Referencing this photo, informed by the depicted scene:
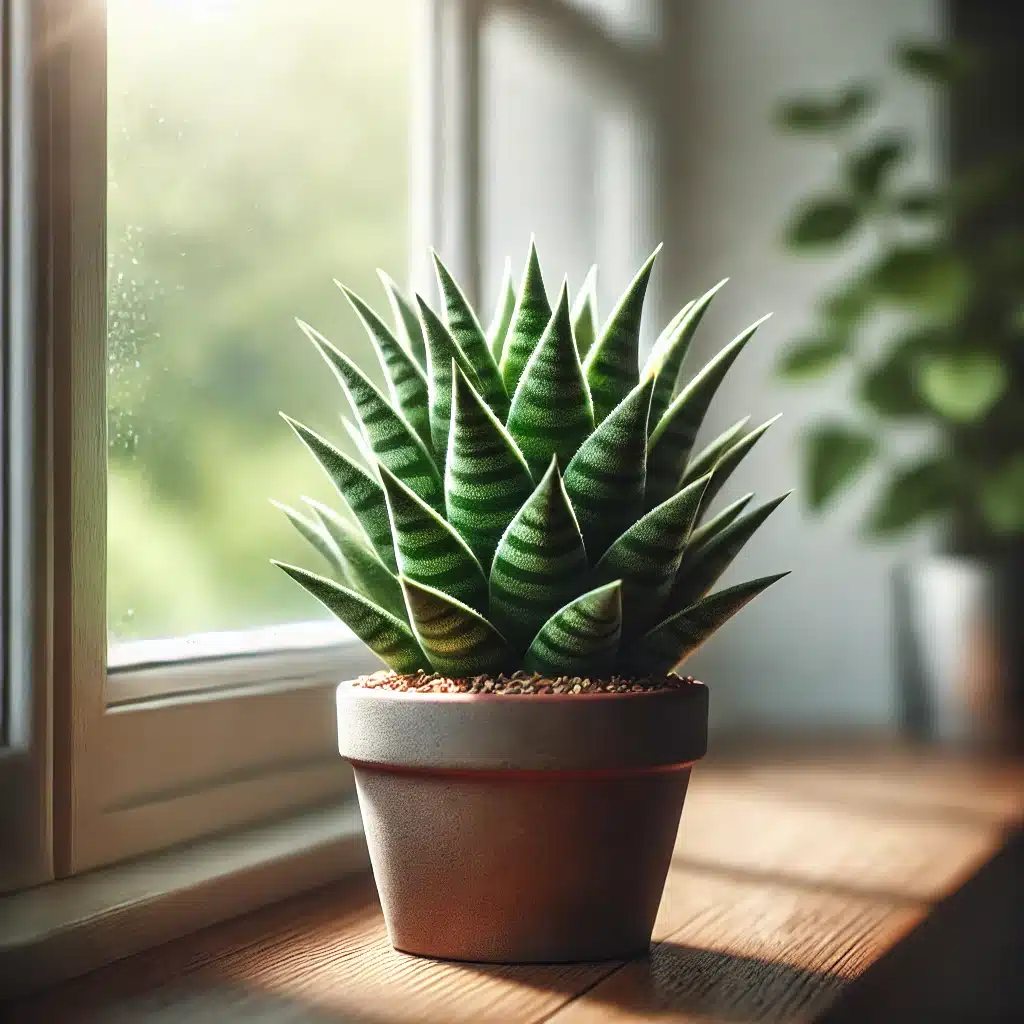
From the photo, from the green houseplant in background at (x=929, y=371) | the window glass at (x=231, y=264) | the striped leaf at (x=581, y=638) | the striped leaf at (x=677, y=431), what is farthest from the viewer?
the green houseplant in background at (x=929, y=371)

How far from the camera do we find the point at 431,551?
2.00ft

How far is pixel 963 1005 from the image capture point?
1.43 m

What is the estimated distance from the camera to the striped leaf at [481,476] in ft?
1.95

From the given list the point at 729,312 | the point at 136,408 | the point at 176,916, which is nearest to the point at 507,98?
the point at 729,312

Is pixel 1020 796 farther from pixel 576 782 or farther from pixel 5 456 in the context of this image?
pixel 5 456

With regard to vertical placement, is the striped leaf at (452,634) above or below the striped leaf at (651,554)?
below

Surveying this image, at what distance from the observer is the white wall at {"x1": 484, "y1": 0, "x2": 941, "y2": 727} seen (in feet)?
5.80

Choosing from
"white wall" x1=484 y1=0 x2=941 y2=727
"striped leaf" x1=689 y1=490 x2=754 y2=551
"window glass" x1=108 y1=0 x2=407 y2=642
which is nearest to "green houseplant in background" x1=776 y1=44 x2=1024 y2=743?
"white wall" x1=484 y1=0 x2=941 y2=727

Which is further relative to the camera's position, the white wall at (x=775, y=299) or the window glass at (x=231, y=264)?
the white wall at (x=775, y=299)

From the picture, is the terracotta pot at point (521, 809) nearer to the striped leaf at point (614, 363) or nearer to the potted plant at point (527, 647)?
the potted plant at point (527, 647)

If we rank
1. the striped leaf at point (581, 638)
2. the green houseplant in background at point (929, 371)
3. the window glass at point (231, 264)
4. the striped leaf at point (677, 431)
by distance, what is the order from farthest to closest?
the green houseplant in background at point (929, 371) → the window glass at point (231, 264) → the striped leaf at point (677, 431) → the striped leaf at point (581, 638)

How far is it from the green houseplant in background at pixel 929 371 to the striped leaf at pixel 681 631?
3.64 ft

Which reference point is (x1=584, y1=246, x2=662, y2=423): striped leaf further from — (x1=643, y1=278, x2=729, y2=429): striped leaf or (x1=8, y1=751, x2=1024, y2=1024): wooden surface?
(x1=8, y1=751, x2=1024, y2=1024): wooden surface

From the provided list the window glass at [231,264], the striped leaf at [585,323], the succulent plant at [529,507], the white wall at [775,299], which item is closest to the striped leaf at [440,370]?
the succulent plant at [529,507]
